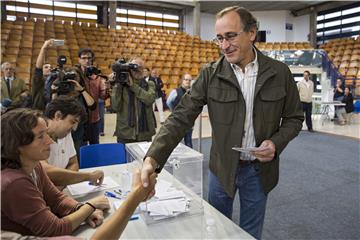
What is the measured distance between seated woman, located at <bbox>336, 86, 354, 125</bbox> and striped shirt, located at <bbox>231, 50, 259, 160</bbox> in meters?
7.22

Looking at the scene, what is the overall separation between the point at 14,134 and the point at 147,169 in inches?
18.7

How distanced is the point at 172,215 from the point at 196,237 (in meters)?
0.14

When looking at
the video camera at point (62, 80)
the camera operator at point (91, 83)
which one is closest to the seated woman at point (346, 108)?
the camera operator at point (91, 83)

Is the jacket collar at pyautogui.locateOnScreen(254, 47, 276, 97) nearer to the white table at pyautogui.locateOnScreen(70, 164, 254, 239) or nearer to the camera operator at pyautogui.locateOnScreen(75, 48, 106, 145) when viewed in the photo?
the white table at pyautogui.locateOnScreen(70, 164, 254, 239)

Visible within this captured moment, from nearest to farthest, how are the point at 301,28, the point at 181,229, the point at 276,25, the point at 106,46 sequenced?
the point at 181,229 < the point at 106,46 < the point at 276,25 < the point at 301,28

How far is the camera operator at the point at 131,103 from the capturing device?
2721 mm

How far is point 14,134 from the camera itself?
108cm

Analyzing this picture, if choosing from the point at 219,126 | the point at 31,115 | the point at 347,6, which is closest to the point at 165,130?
the point at 219,126

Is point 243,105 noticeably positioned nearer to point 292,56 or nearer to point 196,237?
point 196,237

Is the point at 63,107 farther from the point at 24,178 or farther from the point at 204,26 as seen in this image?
the point at 204,26

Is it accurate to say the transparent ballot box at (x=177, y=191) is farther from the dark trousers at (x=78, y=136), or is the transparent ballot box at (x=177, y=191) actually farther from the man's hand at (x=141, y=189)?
the dark trousers at (x=78, y=136)

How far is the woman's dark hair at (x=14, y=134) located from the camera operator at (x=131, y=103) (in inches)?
63.4

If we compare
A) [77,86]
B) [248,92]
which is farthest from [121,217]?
[77,86]

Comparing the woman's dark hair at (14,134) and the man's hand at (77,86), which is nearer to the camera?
the woman's dark hair at (14,134)
